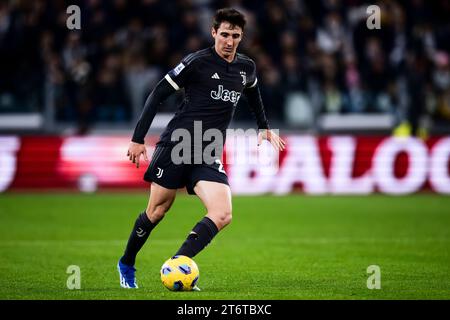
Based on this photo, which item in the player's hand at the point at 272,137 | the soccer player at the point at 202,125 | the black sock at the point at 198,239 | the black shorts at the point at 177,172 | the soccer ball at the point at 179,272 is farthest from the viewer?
the player's hand at the point at 272,137

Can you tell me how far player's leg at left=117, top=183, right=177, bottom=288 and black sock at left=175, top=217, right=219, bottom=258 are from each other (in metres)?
0.46

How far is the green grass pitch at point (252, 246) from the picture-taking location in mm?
8391

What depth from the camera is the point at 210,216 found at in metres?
8.14

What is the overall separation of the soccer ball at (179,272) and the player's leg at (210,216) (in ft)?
0.42

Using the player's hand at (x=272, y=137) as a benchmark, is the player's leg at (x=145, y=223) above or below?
below

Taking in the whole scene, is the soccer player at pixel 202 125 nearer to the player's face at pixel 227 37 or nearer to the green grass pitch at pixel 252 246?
the player's face at pixel 227 37

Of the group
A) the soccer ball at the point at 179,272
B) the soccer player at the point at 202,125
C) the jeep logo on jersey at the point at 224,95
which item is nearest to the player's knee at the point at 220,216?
the soccer player at the point at 202,125

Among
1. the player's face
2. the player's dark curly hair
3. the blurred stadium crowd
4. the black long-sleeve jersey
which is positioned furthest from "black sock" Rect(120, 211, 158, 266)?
the blurred stadium crowd

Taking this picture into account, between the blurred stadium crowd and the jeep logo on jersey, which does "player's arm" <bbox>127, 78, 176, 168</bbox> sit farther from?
the blurred stadium crowd

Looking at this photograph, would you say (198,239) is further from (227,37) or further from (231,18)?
(231,18)

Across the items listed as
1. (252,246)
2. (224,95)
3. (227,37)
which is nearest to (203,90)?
(224,95)

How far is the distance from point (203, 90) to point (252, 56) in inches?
478
